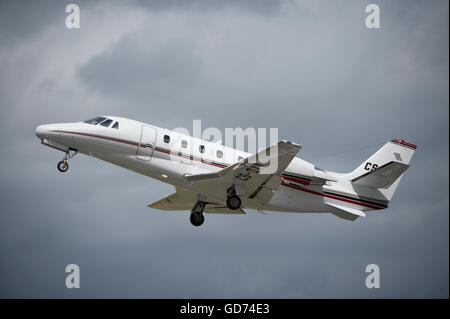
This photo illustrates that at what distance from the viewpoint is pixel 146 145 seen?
28.0 metres

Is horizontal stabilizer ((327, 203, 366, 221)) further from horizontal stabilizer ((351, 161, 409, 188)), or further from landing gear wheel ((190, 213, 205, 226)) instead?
landing gear wheel ((190, 213, 205, 226))

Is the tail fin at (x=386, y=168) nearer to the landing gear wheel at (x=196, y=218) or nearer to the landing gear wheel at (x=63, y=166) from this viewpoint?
the landing gear wheel at (x=196, y=218)

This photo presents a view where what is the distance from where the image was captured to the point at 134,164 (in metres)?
28.2

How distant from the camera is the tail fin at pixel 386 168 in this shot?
1197 inches

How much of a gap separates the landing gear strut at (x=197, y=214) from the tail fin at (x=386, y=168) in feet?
24.5

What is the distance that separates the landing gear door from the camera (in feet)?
92.0

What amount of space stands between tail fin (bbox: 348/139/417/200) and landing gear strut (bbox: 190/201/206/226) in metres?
7.46

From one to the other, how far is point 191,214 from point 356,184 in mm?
8233

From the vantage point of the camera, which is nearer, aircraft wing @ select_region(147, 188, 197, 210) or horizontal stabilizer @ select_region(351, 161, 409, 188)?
horizontal stabilizer @ select_region(351, 161, 409, 188)

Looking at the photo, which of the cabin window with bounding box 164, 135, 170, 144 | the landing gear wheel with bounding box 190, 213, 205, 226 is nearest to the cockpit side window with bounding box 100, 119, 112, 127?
the cabin window with bounding box 164, 135, 170, 144
